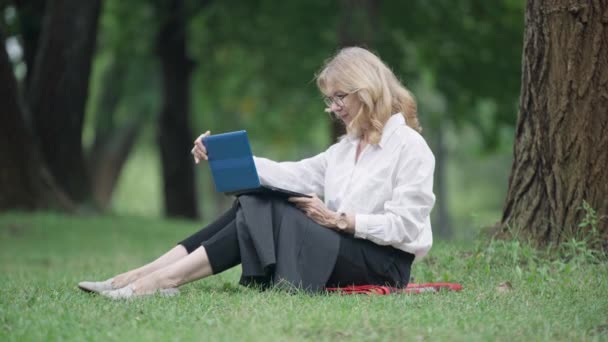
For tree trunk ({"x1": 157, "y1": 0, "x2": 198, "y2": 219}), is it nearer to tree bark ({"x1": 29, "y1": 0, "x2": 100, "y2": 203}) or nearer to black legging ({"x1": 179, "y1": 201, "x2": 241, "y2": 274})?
tree bark ({"x1": 29, "y1": 0, "x2": 100, "y2": 203})

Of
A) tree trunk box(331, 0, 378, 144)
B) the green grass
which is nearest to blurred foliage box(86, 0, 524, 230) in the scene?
tree trunk box(331, 0, 378, 144)

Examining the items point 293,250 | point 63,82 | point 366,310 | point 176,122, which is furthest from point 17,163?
point 366,310

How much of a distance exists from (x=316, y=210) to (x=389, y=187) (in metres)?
0.46

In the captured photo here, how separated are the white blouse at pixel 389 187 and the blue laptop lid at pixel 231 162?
24.0 inches

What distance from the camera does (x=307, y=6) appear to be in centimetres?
1914

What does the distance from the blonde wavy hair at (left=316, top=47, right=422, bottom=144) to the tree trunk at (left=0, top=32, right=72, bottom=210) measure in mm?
8102

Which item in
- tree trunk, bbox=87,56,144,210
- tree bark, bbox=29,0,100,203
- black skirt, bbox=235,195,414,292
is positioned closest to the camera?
black skirt, bbox=235,195,414,292

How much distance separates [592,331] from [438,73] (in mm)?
15766

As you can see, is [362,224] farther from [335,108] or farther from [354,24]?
[354,24]

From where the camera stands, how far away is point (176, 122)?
19688 mm

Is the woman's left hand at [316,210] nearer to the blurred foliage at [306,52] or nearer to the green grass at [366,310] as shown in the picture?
the green grass at [366,310]

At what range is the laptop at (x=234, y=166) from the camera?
231 inches

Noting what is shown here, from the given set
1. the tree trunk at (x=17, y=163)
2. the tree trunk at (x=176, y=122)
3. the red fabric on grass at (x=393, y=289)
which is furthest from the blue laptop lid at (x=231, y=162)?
the tree trunk at (x=176, y=122)

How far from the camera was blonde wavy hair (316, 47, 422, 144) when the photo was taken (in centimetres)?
602
